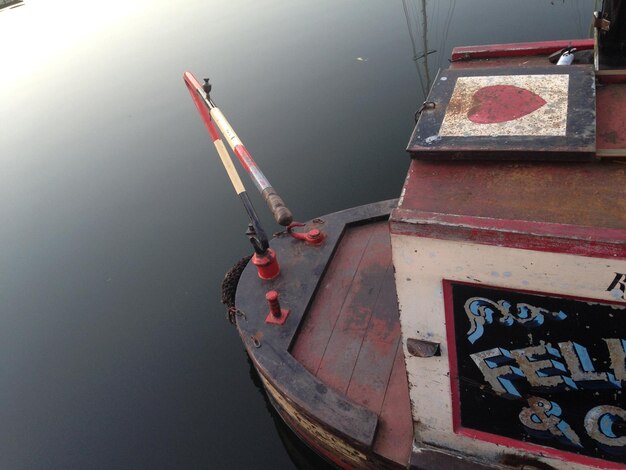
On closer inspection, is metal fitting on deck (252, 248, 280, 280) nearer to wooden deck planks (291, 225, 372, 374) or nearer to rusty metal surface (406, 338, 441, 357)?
wooden deck planks (291, 225, 372, 374)

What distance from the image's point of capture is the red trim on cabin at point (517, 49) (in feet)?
10.7

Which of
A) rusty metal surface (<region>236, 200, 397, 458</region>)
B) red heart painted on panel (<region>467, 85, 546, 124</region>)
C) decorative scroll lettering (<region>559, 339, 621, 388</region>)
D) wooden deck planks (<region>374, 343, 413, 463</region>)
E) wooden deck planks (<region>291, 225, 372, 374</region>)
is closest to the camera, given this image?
decorative scroll lettering (<region>559, 339, 621, 388</region>)

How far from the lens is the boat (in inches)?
84.4

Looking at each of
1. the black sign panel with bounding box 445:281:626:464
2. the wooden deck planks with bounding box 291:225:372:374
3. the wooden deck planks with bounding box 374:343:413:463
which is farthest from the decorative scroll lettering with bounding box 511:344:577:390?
the wooden deck planks with bounding box 291:225:372:374

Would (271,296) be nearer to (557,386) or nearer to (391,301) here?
(391,301)

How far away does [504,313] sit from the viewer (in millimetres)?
2436

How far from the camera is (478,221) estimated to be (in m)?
2.15

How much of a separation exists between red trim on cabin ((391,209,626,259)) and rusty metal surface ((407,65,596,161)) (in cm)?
45

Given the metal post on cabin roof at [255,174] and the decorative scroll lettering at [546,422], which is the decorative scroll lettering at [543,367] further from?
the metal post on cabin roof at [255,174]

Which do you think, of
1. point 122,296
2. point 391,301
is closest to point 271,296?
point 391,301

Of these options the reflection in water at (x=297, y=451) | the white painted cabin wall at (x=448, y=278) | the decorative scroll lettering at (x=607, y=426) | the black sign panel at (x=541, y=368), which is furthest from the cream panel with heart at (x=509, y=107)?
the reflection in water at (x=297, y=451)

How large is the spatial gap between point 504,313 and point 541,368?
1.55ft

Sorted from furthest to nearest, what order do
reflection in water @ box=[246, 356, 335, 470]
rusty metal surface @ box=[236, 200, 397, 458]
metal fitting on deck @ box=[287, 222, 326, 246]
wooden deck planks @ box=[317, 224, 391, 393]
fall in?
reflection in water @ box=[246, 356, 335, 470] < metal fitting on deck @ box=[287, 222, 326, 246] < wooden deck planks @ box=[317, 224, 391, 393] < rusty metal surface @ box=[236, 200, 397, 458]

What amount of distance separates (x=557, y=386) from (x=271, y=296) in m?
2.55
